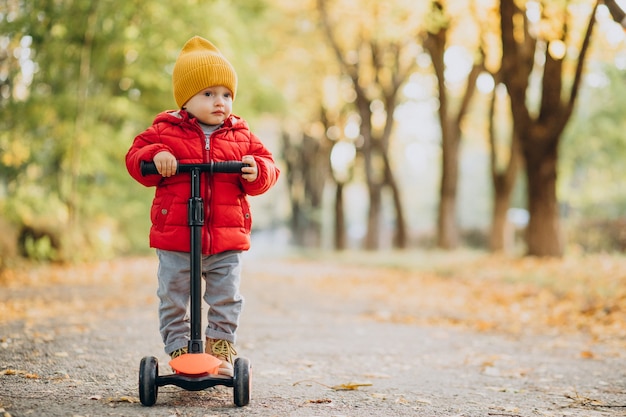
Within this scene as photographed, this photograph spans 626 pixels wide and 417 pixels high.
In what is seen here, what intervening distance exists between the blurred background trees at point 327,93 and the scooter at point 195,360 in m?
6.40

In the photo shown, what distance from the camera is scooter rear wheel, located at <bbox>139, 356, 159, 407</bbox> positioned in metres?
3.61

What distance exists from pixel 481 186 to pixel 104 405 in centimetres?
6187

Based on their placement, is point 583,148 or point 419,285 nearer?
point 419,285

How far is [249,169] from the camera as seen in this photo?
3738mm

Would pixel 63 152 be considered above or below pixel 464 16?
below

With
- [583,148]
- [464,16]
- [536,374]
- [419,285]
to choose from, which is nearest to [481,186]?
[583,148]

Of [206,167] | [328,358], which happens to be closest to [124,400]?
[206,167]

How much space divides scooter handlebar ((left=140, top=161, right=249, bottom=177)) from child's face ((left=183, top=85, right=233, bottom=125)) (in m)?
0.35

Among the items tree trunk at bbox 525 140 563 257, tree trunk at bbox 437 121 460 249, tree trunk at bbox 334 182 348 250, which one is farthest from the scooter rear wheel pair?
tree trunk at bbox 334 182 348 250

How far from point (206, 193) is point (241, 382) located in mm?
1007

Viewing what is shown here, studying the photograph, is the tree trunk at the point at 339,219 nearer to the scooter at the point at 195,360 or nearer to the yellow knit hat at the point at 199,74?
the yellow knit hat at the point at 199,74

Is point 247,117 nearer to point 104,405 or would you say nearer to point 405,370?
point 405,370

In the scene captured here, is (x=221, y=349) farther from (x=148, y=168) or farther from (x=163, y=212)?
(x=148, y=168)

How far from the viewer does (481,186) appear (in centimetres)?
6334
